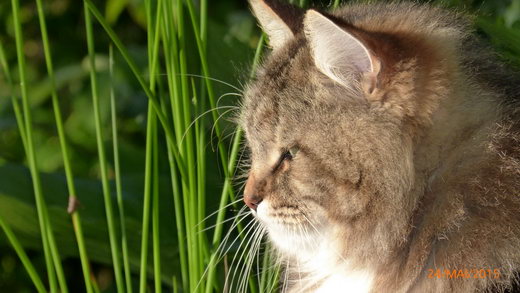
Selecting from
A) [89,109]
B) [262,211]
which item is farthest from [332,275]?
[89,109]

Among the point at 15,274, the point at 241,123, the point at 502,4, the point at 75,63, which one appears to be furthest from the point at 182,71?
the point at 75,63

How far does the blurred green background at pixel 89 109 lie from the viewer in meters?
1.50

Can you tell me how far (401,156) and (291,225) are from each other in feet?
0.66

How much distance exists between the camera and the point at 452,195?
1.11 m

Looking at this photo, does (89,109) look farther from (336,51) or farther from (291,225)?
(336,51)

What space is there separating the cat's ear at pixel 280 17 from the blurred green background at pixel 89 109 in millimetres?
189

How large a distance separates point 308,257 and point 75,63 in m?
1.56

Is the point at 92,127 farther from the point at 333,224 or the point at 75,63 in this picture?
the point at 333,224

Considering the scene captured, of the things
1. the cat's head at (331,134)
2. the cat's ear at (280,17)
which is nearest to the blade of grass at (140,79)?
the cat's head at (331,134)

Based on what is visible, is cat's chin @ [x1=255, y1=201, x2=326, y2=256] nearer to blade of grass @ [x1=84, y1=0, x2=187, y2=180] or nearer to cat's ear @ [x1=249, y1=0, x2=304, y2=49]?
blade of grass @ [x1=84, y1=0, x2=187, y2=180]

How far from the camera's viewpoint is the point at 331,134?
1118 mm

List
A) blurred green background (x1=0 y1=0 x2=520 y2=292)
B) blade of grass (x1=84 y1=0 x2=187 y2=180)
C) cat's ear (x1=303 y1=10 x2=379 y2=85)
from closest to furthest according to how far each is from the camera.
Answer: cat's ear (x1=303 y1=10 x2=379 y2=85), blade of grass (x1=84 y1=0 x2=187 y2=180), blurred green background (x1=0 y1=0 x2=520 y2=292)

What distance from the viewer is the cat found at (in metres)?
1.06
